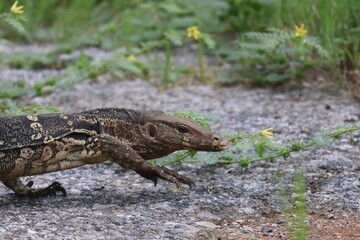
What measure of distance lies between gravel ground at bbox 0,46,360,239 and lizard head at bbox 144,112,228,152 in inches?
13.3

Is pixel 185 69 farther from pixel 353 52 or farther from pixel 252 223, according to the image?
pixel 252 223

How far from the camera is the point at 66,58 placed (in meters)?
9.69

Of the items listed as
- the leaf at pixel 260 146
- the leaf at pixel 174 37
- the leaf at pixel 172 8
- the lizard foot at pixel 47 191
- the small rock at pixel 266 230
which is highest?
the leaf at pixel 172 8

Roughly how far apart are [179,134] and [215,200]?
1.51 feet

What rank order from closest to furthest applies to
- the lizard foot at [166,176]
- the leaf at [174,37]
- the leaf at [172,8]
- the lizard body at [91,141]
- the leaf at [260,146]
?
1. the lizard body at [91,141]
2. the lizard foot at [166,176]
3. the leaf at [260,146]
4. the leaf at [174,37]
5. the leaf at [172,8]

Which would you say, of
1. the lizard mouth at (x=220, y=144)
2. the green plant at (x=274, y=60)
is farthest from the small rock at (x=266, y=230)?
the green plant at (x=274, y=60)

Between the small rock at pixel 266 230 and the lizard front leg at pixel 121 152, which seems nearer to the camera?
the small rock at pixel 266 230

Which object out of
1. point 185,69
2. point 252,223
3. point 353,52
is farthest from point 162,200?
point 185,69

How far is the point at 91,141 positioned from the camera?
504 centimetres

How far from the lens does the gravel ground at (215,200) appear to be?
457 centimetres

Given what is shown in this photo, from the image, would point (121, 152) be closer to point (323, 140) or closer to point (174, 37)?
point (323, 140)

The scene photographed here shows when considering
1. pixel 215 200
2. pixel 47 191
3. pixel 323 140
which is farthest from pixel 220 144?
pixel 47 191

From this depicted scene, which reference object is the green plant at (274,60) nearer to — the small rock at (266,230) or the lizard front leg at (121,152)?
the lizard front leg at (121,152)

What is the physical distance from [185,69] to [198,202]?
402 centimetres
